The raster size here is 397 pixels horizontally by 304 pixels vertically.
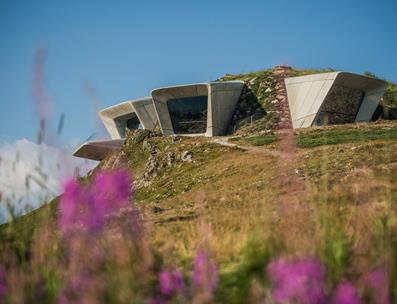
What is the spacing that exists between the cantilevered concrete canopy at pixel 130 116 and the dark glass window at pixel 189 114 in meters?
5.73

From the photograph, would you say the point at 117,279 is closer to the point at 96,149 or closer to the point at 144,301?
the point at 144,301

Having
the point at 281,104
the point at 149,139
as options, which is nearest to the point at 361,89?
the point at 281,104

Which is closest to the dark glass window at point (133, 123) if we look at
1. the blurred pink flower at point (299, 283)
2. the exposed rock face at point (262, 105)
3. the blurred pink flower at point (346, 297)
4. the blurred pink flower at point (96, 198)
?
the exposed rock face at point (262, 105)

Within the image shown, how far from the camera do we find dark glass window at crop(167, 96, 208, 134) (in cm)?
4931

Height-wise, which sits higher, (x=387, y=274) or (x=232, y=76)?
(x=232, y=76)

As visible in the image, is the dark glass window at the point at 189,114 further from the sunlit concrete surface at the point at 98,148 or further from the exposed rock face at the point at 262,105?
the sunlit concrete surface at the point at 98,148

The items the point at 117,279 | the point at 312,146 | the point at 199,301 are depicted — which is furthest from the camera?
the point at 312,146

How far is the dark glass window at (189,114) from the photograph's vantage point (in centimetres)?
4931

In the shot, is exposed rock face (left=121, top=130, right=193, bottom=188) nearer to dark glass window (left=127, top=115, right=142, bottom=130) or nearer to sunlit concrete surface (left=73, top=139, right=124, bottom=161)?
sunlit concrete surface (left=73, top=139, right=124, bottom=161)

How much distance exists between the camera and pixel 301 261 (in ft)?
11.2

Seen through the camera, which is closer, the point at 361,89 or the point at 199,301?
the point at 199,301

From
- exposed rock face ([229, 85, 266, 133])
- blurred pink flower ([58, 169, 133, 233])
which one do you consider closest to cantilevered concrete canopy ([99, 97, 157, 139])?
exposed rock face ([229, 85, 266, 133])

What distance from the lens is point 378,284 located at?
3.49 m

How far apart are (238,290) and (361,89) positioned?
45.3 meters
